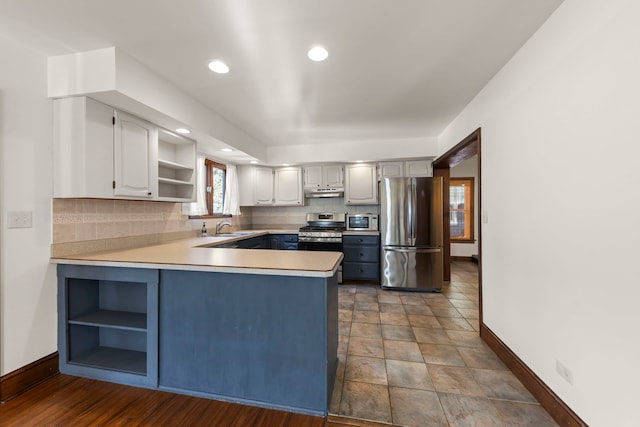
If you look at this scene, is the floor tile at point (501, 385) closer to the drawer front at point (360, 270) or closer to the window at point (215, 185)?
the drawer front at point (360, 270)

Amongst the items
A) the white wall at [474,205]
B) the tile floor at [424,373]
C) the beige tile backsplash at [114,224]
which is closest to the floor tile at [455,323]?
the tile floor at [424,373]

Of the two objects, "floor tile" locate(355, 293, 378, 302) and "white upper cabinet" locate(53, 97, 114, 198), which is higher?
"white upper cabinet" locate(53, 97, 114, 198)

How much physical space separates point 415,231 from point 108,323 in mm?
3617

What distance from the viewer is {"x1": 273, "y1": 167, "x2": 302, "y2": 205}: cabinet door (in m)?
4.81

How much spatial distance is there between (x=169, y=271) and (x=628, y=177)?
2506mm

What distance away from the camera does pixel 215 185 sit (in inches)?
165

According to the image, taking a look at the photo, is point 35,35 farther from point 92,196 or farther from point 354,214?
point 354,214

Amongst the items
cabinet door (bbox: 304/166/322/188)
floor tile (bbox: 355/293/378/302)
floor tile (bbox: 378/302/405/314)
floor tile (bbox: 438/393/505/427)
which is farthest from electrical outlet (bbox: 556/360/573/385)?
cabinet door (bbox: 304/166/322/188)

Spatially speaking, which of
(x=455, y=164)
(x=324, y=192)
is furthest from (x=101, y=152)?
(x=455, y=164)

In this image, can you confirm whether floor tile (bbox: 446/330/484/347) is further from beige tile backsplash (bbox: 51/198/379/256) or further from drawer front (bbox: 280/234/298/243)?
beige tile backsplash (bbox: 51/198/379/256)

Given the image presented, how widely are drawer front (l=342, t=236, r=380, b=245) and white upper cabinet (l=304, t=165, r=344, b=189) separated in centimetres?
98

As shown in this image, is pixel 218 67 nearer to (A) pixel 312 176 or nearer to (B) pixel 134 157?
(B) pixel 134 157

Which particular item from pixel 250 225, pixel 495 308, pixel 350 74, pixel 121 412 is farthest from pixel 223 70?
pixel 250 225

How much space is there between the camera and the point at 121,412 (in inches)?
62.9
